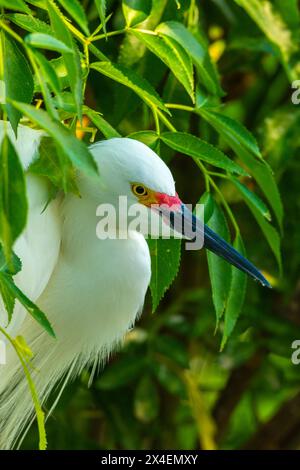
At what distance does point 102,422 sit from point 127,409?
28 centimetres

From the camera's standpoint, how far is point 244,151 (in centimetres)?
123

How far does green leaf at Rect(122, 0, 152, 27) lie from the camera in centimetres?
107

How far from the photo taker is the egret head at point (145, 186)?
1131 mm

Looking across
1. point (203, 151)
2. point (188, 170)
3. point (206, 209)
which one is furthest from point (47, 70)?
point (188, 170)

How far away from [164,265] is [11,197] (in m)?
0.50

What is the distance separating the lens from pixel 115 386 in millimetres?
2070

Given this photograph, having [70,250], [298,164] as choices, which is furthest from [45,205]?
[298,164]

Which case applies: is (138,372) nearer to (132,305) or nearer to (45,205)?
(132,305)

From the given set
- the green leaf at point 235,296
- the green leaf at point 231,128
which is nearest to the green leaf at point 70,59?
the green leaf at point 231,128

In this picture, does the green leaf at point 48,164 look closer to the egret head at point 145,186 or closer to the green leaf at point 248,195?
the egret head at point 145,186

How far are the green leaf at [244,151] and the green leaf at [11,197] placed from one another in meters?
0.48

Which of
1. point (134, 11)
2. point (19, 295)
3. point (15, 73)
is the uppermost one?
point (134, 11)

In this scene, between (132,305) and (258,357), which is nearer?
(132,305)

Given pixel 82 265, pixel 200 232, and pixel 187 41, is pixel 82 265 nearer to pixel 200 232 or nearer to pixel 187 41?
pixel 200 232
